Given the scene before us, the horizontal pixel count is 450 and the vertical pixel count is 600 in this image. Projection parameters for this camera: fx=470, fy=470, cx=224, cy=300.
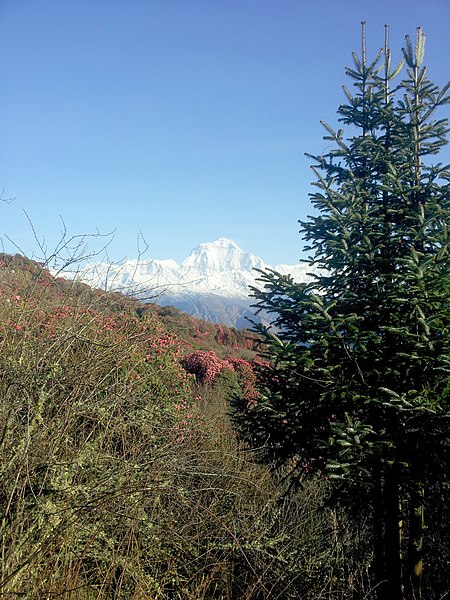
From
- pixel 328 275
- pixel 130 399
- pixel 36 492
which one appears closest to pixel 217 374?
pixel 328 275

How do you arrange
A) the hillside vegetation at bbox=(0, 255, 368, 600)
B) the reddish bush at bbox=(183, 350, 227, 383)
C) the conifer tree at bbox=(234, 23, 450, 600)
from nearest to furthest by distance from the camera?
the hillside vegetation at bbox=(0, 255, 368, 600) < the conifer tree at bbox=(234, 23, 450, 600) < the reddish bush at bbox=(183, 350, 227, 383)

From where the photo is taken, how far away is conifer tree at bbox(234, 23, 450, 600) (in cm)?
460

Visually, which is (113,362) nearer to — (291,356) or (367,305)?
(291,356)

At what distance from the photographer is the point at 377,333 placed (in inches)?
205

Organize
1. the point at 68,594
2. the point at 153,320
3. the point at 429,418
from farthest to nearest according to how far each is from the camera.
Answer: the point at 153,320, the point at 429,418, the point at 68,594

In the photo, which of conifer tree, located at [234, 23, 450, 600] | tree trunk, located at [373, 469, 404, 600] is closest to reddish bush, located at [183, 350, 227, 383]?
conifer tree, located at [234, 23, 450, 600]

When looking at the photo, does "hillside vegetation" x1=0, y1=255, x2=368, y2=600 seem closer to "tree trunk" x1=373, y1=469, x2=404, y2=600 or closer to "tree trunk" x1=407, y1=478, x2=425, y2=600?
"tree trunk" x1=373, y1=469, x2=404, y2=600

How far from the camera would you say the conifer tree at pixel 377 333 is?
460 cm

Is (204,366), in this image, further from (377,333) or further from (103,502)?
(103,502)

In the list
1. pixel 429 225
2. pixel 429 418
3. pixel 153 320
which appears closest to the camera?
pixel 429 418

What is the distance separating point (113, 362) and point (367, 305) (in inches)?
114

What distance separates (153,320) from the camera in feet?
29.2

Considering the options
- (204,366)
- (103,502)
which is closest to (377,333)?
(103,502)

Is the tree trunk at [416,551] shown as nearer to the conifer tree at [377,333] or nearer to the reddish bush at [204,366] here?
the conifer tree at [377,333]
